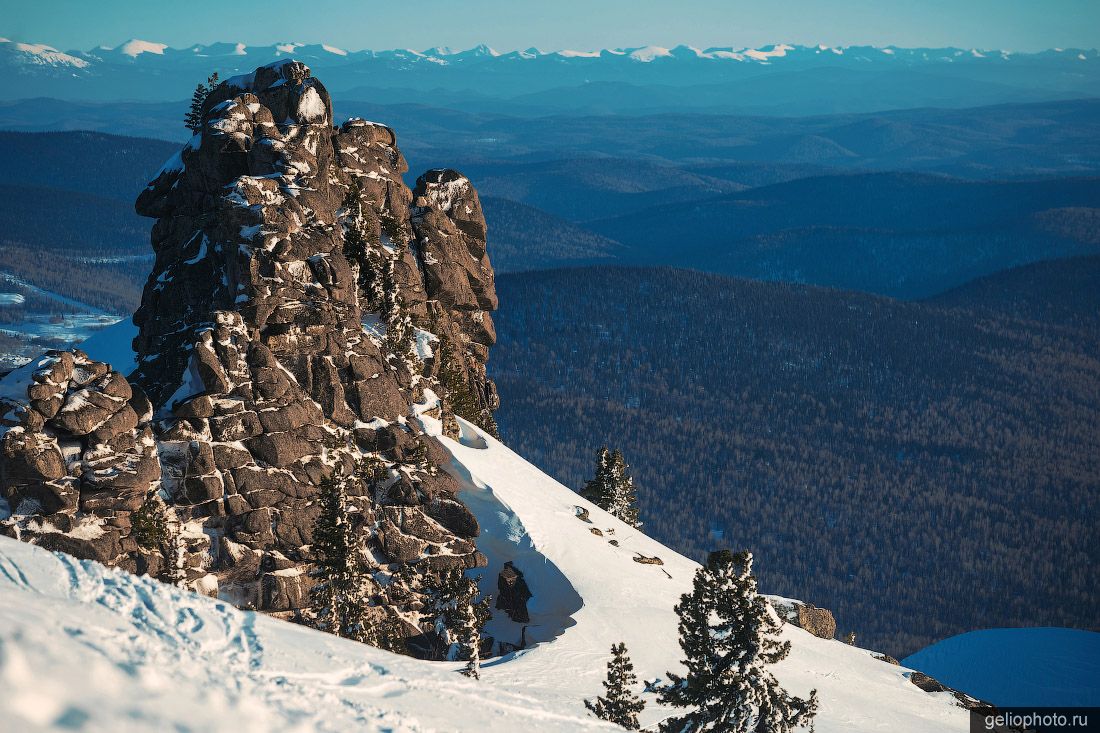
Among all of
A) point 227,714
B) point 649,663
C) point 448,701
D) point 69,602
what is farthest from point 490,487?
point 227,714

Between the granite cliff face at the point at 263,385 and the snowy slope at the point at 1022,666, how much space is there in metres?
49.9

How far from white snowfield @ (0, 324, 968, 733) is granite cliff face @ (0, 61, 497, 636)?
5659 millimetres

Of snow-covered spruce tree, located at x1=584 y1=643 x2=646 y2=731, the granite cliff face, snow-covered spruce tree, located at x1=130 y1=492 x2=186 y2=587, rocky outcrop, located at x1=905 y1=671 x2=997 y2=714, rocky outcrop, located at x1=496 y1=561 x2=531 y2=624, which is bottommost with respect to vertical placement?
rocky outcrop, located at x1=905 y1=671 x2=997 y2=714

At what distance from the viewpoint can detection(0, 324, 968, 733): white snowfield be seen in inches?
711

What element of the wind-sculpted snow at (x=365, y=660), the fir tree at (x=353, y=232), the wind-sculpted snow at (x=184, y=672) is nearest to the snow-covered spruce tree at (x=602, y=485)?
the wind-sculpted snow at (x=365, y=660)

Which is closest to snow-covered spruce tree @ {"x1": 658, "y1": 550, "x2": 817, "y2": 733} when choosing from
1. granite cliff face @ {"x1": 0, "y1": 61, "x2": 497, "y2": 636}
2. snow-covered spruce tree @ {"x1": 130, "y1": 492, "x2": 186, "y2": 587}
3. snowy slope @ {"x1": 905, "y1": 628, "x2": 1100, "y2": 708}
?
granite cliff face @ {"x1": 0, "y1": 61, "x2": 497, "y2": 636}

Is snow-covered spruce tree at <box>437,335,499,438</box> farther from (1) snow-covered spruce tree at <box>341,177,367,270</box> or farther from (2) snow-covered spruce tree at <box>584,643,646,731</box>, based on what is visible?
(2) snow-covered spruce tree at <box>584,643,646,731</box>

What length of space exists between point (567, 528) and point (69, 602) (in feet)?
126

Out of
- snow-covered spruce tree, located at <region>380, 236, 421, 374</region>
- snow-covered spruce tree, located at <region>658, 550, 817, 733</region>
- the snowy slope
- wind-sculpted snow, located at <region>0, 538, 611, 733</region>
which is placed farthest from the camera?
the snowy slope

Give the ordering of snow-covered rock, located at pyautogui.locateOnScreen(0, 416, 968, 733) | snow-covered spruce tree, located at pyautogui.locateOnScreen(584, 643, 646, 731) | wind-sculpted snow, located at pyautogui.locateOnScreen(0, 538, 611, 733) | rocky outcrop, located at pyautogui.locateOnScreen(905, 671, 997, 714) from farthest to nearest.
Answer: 1. rocky outcrop, located at pyautogui.locateOnScreen(905, 671, 997, 714)
2. snow-covered spruce tree, located at pyautogui.locateOnScreen(584, 643, 646, 731)
3. snow-covered rock, located at pyautogui.locateOnScreen(0, 416, 968, 733)
4. wind-sculpted snow, located at pyautogui.locateOnScreen(0, 538, 611, 733)

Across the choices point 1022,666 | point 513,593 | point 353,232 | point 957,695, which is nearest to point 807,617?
point 957,695

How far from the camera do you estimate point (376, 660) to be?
31938 millimetres

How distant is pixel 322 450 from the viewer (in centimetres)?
5194

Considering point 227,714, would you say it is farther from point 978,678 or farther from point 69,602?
point 978,678
